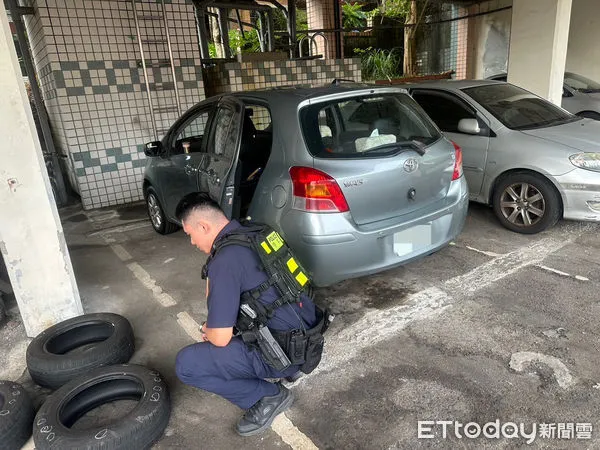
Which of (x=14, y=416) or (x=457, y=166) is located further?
(x=457, y=166)

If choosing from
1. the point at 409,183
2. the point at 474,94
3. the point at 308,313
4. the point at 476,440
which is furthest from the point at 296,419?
the point at 474,94

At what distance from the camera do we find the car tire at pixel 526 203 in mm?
4250

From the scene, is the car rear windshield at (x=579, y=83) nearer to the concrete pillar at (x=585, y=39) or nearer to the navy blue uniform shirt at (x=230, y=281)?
the concrete pillar at (x=585, y=39)

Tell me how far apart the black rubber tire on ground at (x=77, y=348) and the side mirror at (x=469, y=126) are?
12.3ft

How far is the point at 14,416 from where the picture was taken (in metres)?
2.17

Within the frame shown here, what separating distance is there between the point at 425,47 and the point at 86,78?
10805 millimetres

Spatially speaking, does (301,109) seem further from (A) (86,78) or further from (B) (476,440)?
(A) (86,78)

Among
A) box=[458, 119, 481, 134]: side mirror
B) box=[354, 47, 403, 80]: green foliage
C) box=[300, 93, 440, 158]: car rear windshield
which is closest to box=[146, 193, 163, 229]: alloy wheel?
box=[300, 93, 440, 158]: car rear windshield

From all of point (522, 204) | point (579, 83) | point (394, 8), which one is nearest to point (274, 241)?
point (522, 204)

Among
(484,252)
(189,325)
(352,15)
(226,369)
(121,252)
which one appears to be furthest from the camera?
(352,15)

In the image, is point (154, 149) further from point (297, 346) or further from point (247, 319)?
point (297, 346)

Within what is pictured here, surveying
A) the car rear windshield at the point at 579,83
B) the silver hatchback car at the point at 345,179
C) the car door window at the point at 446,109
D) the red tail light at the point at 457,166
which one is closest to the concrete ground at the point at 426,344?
the silver hatchback car at the point at 345,179

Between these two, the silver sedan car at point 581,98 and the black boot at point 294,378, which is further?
the silver sedan car at point 581,98

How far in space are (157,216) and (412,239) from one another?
3.17 m
